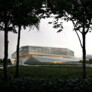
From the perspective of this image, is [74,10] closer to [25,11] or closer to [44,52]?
[25,11]

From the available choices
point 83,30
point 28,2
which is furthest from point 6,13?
point 83,30

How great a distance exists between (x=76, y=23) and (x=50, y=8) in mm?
2420

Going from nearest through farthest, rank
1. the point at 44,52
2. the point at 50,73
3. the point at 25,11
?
the point at 25,11, the point at 50,73, the point at 44,52

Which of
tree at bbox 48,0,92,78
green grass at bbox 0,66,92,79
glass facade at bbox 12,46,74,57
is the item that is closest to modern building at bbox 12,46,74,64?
glass facade at bbox 12,46,74,57

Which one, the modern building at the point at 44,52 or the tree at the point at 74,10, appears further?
the modern building at the point at 44,52

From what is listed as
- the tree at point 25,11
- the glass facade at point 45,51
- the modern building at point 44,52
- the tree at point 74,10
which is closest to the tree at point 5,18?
the tree at point 25,11

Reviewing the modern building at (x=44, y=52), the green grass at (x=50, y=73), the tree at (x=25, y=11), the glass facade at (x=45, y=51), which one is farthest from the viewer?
the glass facade at (x=45, y=51)

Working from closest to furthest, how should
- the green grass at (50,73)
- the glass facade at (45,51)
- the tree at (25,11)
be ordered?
the tree at (25,11)
the green grass at (50,73)
the glass facade at (45,51)

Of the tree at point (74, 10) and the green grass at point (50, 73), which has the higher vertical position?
the tree at point (74, 10)

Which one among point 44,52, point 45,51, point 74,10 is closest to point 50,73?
point 74,10

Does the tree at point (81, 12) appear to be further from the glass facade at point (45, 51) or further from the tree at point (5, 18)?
the glass facade at point (45, 51)

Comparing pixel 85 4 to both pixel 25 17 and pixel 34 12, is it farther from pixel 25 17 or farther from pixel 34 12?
pixel 25 17

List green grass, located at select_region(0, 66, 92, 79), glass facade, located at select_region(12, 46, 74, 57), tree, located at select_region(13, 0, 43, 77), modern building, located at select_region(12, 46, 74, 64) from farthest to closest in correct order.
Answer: glass facade, located at select_region(12, 46, 74, 57), modern building, located at select_region(12, 46, 74, 64), green grass, located at select_region(0, 66, 92, 79), tree, located at select_region(13, 0, 43, 77)

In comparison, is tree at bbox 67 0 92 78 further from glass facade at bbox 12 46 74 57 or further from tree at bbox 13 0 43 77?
glass facade at bbox 12 46 74 57
